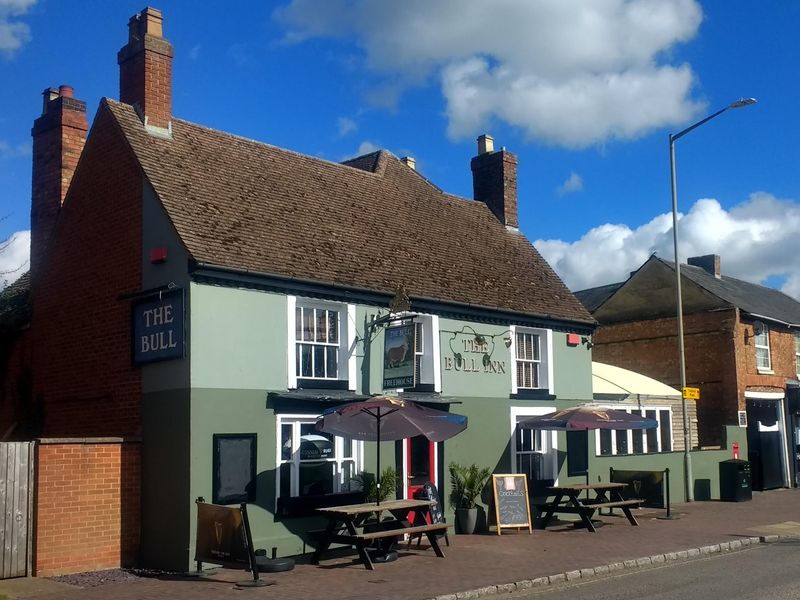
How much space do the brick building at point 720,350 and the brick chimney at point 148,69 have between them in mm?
18814

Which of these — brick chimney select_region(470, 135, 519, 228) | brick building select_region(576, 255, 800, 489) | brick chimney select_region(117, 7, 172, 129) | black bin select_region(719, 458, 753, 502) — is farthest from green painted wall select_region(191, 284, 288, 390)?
brick building select_region(576, 255, 800, 489)

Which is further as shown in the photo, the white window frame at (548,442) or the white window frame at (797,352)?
the white window frame at (797,352)

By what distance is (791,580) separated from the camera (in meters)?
11.7

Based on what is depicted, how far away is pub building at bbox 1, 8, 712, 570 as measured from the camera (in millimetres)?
13812

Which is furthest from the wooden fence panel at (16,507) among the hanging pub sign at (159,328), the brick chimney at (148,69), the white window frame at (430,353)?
the white window frame at (430,353)

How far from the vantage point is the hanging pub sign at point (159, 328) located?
13633 millimetres

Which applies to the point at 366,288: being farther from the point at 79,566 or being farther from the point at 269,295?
the point at 79,566

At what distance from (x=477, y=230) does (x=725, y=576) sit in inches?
438

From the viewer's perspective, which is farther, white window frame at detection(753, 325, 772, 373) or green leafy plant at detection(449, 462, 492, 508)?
white window frame at detection(753, 325, 772, 373)

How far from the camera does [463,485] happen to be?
56.6 ft

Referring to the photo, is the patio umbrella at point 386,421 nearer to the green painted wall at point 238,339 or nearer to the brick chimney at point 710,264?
the green painted wall at point 238,339

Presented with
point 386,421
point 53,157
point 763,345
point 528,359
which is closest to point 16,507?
point 386,421

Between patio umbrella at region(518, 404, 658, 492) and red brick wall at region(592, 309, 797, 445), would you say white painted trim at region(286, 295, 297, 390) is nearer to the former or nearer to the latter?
patio umbrella at region(518, 404, 658, 492)

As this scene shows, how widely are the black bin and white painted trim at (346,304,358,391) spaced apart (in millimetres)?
12378
